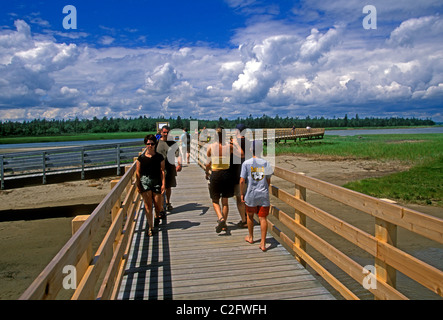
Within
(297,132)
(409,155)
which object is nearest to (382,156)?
(409,155)

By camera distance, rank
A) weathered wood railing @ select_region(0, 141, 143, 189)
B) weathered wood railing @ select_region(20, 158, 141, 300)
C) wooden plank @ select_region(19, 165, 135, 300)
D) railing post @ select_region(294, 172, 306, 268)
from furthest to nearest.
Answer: weathered wood railing @ select_region(0, 141, 143, 189)
railing post @ select_region(294, 172, 306, 268)
weathered wood railing @ select_region(20, 158, 141, 300)
wooden plank @ select_region(19, 165, 135, 300)

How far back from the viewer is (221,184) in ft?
19.5

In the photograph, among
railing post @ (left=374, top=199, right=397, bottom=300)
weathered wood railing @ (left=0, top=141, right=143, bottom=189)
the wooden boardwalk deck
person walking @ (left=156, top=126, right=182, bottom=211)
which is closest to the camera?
railing post @ (left=374, top=199, right=397, bottom=300)

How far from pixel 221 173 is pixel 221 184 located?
0.63 feet

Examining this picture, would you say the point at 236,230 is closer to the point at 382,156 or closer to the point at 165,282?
the point at 165,282

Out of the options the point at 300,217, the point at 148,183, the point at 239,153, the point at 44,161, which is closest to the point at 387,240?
the point at 300,217

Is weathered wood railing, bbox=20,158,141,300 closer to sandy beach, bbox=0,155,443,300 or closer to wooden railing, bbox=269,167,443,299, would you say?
wooden railing, bbox=269,167,443,299

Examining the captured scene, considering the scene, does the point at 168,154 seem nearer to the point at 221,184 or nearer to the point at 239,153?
the point at 221,184

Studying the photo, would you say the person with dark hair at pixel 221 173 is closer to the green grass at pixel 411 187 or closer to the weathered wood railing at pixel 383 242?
the weathered wood railing at pixel 383 242

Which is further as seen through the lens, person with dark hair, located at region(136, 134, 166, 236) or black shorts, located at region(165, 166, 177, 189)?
black shorts, located at region(165, 166, 177, 189)

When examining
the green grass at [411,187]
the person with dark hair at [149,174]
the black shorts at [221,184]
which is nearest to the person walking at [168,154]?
the person with dark hair at [149,174]

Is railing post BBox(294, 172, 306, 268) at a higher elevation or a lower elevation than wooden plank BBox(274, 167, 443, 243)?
lower

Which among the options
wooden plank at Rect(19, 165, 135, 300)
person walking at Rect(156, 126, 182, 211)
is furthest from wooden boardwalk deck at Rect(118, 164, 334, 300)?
wooden plank at Rect(19, 165, 135, 300)

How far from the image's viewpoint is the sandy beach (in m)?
8.38
